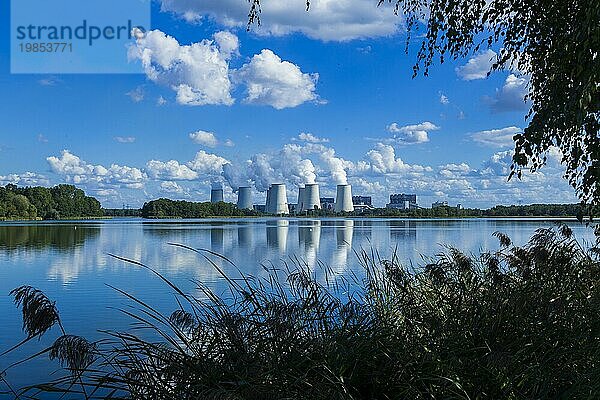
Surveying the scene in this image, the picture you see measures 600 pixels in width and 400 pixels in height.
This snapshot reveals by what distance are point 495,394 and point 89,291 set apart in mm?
13737

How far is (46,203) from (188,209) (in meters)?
31.4

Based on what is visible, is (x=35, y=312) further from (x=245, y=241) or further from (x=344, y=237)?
(x=344, y=237)

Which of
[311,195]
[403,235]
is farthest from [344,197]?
[403,235]

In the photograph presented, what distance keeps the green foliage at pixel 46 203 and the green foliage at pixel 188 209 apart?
1331cm

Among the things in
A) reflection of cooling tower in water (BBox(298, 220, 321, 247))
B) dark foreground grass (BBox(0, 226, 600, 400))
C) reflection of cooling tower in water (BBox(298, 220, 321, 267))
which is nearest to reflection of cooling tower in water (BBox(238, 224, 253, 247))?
reflection of cooling tower in water (BBox(298, 220, 321, 267))

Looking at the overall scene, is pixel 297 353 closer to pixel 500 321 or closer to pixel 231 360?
pixel 231 360

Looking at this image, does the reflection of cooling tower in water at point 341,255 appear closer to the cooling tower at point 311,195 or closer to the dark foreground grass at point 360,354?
the dark foreground grass at point 360,354

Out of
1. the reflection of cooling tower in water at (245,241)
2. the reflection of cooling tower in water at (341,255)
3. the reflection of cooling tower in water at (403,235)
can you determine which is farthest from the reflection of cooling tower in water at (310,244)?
the reflection of cooling tower in water at (403,235)

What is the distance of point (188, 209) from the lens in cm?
13150

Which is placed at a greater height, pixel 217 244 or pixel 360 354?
pixel 360 354

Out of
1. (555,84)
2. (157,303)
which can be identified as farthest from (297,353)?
(157,303)

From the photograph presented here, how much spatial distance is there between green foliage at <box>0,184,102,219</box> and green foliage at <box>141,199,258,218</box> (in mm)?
13309

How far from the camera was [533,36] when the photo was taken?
5805 mm

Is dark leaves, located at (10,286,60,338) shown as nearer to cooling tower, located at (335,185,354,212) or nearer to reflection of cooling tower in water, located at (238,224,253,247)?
reflection of cooling tower in water, located at (238,224,253,247)
